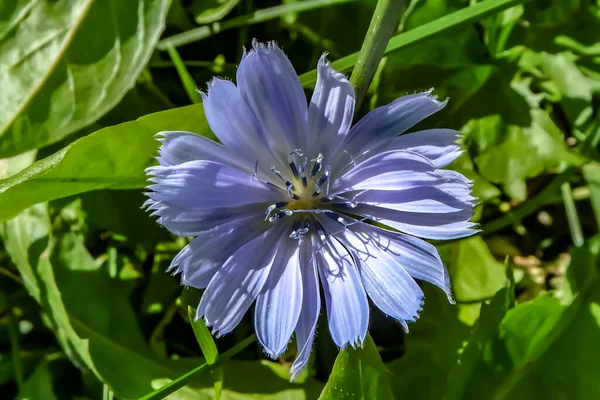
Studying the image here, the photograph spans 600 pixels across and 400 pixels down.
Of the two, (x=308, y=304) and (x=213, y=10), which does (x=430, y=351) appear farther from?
(x=213, y=10)

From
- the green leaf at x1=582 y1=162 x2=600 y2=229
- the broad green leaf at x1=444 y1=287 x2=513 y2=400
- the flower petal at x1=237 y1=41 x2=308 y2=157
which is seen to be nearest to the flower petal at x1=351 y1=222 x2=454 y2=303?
the flower petal at x1=237 y1=41 x2=308 y2=157

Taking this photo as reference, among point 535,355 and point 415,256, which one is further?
point 535,355

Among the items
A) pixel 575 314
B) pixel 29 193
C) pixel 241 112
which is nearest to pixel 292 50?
pixel 241 112

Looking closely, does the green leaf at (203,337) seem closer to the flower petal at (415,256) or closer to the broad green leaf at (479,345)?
the flower petal at (415,256)

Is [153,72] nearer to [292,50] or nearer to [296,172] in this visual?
[292,50]

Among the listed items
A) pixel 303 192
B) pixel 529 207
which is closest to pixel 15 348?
pixel 303 192

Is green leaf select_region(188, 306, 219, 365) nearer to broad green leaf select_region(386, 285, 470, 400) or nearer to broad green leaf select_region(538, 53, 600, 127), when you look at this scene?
broad green leaf select_region(386, 285, 470, 400)
